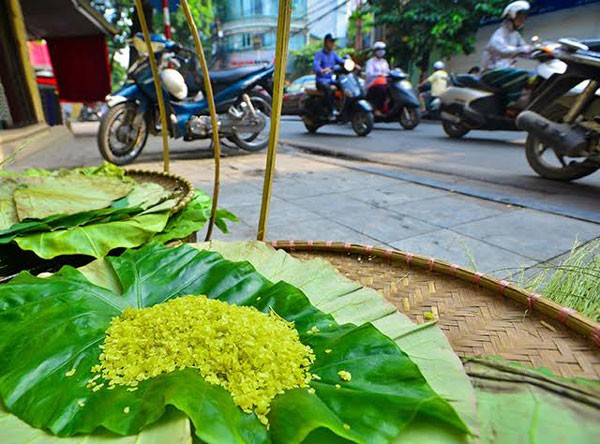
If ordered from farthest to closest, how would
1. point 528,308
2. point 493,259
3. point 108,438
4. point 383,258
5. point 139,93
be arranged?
point 139,93
point 493,259
point 383,258
point 528,308
point 108,438

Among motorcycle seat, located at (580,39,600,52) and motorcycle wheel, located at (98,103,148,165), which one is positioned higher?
motorcycle seat, located at (580,39,600,52)

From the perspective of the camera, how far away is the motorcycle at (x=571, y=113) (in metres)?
3.06

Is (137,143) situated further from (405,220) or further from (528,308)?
(528,308)

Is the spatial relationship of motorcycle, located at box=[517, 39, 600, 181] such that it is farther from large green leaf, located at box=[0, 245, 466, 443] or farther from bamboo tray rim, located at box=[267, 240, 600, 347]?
large green leaf, located at box=[0, 245, 466, 443]

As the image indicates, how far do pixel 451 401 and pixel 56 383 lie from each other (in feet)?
1.77

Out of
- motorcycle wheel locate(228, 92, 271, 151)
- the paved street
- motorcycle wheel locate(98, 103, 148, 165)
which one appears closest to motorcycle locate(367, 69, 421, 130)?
the paved street

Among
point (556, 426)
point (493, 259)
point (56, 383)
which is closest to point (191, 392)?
point (56, 383)

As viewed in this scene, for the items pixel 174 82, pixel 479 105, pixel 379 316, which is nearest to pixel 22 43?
pixel 174 82

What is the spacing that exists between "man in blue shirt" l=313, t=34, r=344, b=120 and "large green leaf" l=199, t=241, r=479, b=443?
6687mm

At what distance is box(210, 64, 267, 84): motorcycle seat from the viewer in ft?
15.8

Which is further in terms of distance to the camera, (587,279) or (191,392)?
(587,279)

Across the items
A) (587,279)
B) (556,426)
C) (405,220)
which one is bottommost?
(405,220)

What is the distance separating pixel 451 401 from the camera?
56 cm

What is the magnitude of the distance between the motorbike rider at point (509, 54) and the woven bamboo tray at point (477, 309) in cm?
549
